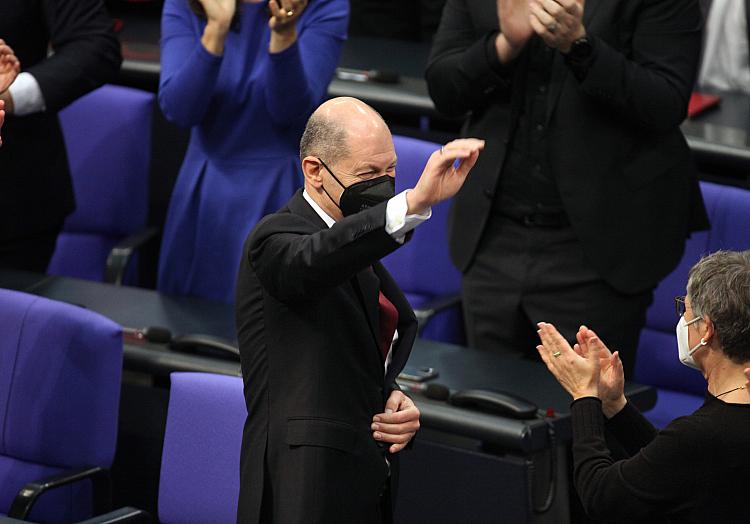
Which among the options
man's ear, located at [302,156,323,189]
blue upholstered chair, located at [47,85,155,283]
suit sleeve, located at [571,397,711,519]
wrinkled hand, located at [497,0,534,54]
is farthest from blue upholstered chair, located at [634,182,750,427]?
man's ear, located at [302,156,323,189]

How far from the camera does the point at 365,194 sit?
8.22 ft

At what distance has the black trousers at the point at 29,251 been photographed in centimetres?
411

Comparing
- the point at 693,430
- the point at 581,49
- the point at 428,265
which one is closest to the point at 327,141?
the point at 693,430

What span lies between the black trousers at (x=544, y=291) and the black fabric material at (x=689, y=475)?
980 mm

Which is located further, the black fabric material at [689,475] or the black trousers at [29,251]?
the black trousers at [29,251]

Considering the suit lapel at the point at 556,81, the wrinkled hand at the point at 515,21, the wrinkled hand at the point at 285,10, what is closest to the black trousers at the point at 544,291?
the suit lapel at the point at 556,81

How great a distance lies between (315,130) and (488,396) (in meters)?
0.94

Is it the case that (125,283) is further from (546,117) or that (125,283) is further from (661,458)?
(661,458)

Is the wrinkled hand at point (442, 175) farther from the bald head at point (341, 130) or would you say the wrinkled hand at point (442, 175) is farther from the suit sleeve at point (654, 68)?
the suit sleeve at point (654, 68)

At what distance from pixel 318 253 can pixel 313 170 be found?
0.25m

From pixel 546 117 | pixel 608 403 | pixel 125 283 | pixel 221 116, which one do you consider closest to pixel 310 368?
pixel 608 403

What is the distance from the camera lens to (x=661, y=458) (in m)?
2.46

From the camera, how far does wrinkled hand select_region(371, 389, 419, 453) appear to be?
2.60m

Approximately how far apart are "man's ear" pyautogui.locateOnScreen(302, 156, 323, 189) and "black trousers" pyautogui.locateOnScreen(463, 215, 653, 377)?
42.4 inches
